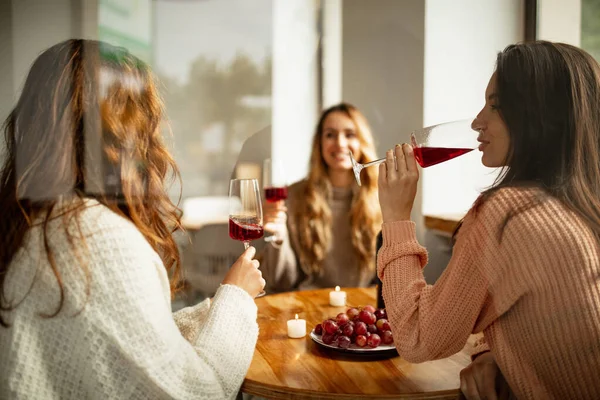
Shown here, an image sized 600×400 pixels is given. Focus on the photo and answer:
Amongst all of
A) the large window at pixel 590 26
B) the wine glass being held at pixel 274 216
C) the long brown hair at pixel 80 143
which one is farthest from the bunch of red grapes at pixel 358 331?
the large window at pixel 590 26

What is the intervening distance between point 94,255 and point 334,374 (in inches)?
18.6

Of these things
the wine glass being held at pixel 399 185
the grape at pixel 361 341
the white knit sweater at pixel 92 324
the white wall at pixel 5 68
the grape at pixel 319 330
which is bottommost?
the grape at pixel 319 330

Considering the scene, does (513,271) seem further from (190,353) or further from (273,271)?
(273,271)

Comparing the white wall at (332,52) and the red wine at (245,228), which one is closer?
the red wine at (245,228)

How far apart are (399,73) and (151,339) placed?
1.64 metres

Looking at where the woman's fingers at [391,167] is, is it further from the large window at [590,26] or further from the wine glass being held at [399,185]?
the large window at [590,26]

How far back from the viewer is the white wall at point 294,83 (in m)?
2.25

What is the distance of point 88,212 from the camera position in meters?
0.87

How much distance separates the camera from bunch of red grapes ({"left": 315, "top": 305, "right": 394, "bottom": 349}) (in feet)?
3.68

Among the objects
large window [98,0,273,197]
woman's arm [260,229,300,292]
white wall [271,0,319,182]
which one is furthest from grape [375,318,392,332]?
white wall [271,0,319,182]

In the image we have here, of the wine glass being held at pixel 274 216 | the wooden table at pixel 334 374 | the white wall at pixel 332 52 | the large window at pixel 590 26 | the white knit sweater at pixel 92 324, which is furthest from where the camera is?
the white wall at pixel 332 52

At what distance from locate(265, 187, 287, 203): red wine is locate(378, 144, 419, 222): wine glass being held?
92cm

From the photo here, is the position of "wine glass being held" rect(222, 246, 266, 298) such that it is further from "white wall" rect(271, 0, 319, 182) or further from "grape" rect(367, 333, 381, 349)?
"white wall" rect(271, 0, 319, 182)

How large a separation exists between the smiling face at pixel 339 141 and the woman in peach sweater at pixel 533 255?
1.35 metres
